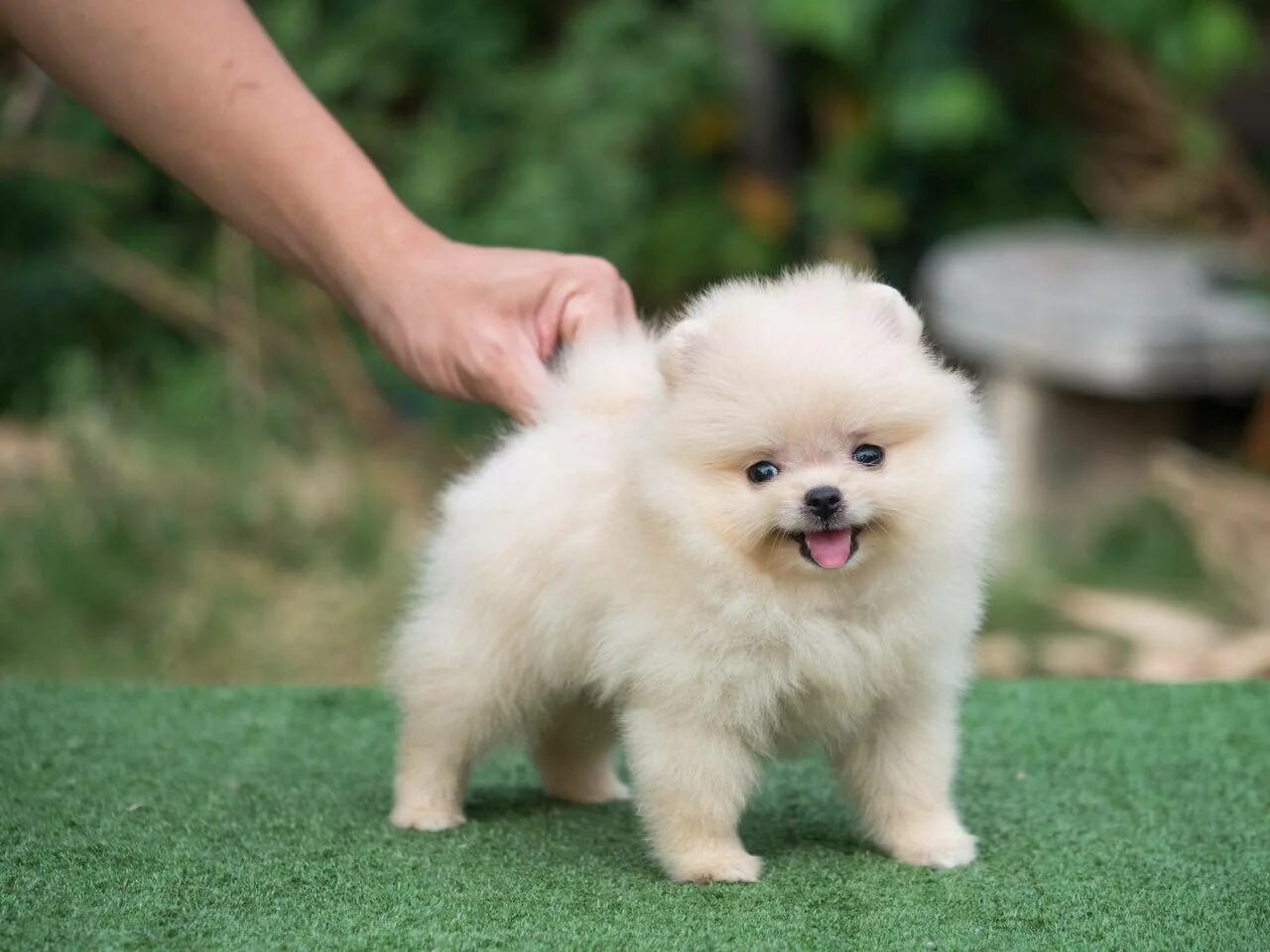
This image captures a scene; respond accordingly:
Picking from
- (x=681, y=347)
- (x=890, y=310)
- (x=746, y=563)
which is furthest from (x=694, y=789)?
(x=890, y=310)

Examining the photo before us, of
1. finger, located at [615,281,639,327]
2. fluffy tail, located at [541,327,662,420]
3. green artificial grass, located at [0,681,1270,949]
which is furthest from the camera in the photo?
finger, located at [615,281,639,327]

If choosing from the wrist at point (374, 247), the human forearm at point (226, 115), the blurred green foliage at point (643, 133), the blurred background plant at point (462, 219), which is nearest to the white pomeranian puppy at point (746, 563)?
the wrist at point (374, 247)

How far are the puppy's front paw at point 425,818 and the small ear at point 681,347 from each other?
901mm

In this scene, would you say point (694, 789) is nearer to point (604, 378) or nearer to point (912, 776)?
point (912, 776)

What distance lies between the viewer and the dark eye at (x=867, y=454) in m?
2.45

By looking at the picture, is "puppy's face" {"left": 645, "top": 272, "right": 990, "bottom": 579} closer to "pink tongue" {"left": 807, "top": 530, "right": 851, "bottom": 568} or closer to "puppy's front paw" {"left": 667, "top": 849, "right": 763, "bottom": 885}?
"pink tongue" {"left": 807, "top": 530, "right": 851, "bottom": 568}

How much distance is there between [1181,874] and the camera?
8.33 ft

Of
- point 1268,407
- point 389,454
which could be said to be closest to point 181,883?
point 389,454

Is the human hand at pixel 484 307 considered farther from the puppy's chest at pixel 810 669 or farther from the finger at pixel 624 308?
the puppy's chest at pixel 810 669

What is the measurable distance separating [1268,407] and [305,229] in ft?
14.8

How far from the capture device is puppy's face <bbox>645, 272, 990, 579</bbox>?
7.84 ft

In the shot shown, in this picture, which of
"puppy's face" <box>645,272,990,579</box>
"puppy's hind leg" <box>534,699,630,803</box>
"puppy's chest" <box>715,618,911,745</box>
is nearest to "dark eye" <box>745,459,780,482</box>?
"puppy's face" <box>645,272,990,579</box>

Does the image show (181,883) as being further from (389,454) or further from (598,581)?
(389,454)

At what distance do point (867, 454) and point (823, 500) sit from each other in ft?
0.45
